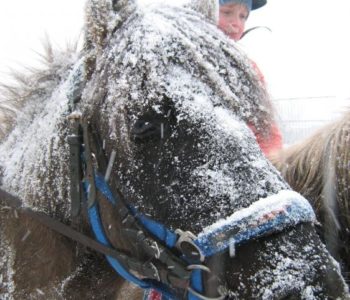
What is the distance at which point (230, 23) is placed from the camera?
369 cm

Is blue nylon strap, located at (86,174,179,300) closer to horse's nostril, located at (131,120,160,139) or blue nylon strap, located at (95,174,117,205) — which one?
blue nylon strap, located at (95,174,117,205)

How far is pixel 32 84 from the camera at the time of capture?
2330 millimetres

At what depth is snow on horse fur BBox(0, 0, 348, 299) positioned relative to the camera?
1.49 meters

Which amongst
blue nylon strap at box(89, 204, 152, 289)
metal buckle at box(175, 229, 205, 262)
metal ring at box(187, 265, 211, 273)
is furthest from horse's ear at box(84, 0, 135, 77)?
metal ring at box(187, 265, 211, 273)

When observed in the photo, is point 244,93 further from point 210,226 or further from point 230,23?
point 230,23

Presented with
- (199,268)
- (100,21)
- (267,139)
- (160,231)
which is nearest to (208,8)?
(100,21)

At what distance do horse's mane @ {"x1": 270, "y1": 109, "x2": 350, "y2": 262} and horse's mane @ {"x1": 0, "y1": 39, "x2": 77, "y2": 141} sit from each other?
128cm

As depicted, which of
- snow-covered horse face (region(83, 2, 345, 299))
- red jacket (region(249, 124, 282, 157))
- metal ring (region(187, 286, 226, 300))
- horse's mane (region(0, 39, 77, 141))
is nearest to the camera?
snow-covered horse face (region(83, 2, 345, 299))

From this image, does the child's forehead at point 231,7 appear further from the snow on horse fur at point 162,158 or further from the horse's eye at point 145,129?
the horse's eye at point 145,129

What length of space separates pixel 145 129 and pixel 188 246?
474 millimetres

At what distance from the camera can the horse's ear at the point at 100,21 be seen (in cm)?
183

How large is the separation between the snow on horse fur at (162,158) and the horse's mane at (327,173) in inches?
13.8

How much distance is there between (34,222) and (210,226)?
3.40 feet

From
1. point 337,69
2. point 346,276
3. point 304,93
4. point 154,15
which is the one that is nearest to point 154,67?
point 154,15
